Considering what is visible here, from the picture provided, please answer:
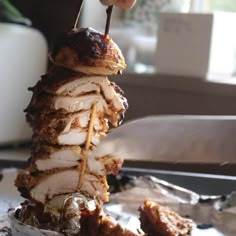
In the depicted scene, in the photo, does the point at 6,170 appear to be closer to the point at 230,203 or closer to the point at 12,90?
the point at 230,203

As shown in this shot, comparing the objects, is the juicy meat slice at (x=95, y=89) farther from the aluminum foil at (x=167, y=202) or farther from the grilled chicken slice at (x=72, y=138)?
the aluminum foil at (x=167, y=202)

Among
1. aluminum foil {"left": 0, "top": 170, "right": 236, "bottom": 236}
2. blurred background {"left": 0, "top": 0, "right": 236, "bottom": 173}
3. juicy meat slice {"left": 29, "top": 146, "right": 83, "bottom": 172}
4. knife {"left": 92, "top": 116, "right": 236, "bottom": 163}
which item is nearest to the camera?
knife {"left": 92, "top": 116, "right": 236, "bottom": 163}

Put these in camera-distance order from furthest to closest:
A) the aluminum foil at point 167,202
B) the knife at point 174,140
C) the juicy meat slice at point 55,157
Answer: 1. the aluminum foil at point 167,202
2. the juicy meat slice at point 55,157
3. the knife at point 174,140

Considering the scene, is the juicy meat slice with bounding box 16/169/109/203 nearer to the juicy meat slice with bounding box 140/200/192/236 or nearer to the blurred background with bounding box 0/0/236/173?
the juicy meat slice with bounding box 140/200/192/236

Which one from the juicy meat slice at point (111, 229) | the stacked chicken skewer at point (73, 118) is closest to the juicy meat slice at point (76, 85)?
the stacked chicken skewer at point (73, 118)

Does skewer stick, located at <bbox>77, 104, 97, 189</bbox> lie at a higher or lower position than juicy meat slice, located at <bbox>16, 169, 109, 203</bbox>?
higher

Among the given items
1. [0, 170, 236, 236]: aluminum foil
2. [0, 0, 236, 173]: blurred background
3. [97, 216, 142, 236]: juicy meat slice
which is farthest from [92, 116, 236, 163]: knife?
[0, 0, 236, 173]: blurred background
